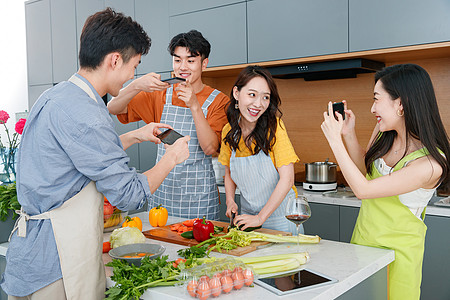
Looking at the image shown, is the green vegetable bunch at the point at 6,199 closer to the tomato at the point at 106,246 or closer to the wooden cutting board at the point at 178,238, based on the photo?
the tomato at the point at 106,246

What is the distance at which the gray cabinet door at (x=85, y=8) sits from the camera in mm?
4513

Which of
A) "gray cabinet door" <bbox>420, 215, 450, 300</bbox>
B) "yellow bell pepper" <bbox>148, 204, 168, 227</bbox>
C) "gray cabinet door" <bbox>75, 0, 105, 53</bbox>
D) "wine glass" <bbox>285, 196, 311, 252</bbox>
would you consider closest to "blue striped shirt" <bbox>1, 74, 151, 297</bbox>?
"wine glass" <bbox>285, 196, 311, 252</bbox>

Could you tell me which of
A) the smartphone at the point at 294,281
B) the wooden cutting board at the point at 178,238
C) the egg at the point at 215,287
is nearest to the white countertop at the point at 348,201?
the wooden cutting board at the point at 178,238

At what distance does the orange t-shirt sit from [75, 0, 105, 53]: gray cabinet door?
236cm

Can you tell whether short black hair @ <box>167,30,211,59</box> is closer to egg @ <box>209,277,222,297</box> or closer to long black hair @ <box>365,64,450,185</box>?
long black hair @ <box>365,64,450,185</box>

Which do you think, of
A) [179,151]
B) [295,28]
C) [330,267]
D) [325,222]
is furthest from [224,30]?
[330,267]

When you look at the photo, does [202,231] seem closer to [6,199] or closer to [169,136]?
[169,136]

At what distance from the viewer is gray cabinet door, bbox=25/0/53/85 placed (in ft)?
16.3

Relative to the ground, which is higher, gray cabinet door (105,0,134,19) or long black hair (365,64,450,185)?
gray cabinet door (105,0,134,19)

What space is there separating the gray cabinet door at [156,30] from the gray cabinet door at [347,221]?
82.2 inches

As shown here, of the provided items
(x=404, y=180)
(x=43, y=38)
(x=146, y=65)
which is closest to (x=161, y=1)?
(x=146, y=65)

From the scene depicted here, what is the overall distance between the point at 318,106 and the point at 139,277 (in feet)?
8.73

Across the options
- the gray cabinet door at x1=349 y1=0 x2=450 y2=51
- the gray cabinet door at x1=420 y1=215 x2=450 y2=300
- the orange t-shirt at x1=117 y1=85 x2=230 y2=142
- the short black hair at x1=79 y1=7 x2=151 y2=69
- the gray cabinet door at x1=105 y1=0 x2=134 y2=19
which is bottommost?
the gray cabinet door at x1=420 y1=215 x2=450 y2=300

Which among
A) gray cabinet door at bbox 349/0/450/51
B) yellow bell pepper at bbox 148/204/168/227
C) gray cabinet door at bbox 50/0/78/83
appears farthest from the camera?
gray cabinet door at bbox 50/0/78/83
